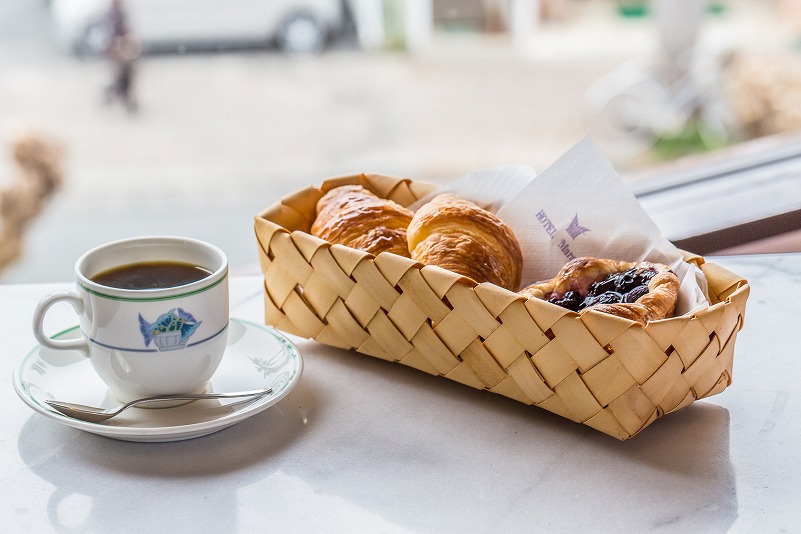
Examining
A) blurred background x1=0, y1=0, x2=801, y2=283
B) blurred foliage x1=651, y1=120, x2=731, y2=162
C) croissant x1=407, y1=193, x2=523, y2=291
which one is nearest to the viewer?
croissant x1=407, y1=193, x2=523, y2=291

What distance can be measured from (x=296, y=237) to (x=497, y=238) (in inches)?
6.3

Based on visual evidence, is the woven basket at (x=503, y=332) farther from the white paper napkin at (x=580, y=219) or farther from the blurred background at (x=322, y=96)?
the blurred background at (x=322, y=96)

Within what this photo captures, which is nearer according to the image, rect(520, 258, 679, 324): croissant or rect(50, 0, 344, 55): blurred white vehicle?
rect(520, 258, 679, 324): croissant

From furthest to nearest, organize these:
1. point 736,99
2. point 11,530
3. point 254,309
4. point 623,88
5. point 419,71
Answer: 1. point 419,71
2. point 623,88
3. point 736,99
4. point 254,309
5. point 11,530

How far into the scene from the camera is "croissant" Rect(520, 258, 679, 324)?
618 mm

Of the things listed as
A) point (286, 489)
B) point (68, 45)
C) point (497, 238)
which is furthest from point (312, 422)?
point (68, 45)

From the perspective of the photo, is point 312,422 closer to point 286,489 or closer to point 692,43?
point 286,489

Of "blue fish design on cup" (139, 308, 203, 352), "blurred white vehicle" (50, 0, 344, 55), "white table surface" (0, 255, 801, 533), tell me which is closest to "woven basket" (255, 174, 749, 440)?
"white table surface" (0, 255, 801, 533)

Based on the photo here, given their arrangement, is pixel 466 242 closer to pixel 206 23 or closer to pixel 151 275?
pixel 151 275

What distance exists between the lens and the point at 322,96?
356 centimetres

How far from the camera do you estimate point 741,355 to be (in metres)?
0.73

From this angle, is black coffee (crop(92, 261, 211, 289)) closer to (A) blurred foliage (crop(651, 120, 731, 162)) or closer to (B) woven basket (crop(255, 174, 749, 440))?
(B) woven basket (crop(255, 174, 749, 440))

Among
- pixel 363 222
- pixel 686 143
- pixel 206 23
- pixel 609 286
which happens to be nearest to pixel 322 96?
pixel 206 23

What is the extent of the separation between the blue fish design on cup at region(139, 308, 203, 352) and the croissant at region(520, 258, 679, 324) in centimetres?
24
